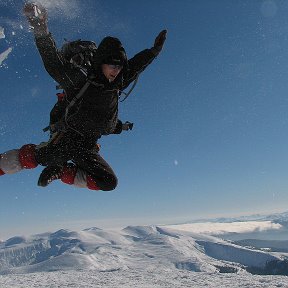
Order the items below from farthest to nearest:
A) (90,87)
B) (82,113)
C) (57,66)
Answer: (82,113), (90,87), (57,66)

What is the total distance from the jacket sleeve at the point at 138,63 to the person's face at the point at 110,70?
20.1 inches

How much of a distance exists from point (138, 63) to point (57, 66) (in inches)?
70.2

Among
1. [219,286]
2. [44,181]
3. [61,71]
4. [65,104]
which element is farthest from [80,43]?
[219,286]

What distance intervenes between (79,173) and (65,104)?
1.57m

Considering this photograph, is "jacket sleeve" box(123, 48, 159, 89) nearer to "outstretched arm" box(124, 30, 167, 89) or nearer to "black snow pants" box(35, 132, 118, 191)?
"outstretched arm" box(124, 30, 167, 89)

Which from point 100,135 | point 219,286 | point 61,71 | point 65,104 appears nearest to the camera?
point 61,71

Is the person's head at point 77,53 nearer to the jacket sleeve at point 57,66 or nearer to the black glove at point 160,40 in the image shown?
the jacket sleeve at point 57,66

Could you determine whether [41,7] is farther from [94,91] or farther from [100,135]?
[100,135]

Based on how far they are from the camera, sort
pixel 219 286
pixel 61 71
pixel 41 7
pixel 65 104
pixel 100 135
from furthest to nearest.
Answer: pixel 219 286, pixel 100 135, pixel 65 104, pixel 61 71, pixel 41 7

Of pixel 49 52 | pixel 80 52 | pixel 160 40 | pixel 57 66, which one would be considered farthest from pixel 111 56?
pixel 160 40

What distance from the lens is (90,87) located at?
20.7ft

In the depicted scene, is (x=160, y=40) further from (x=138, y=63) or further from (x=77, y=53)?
(x=77, y=53)

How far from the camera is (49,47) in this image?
5.58 meters

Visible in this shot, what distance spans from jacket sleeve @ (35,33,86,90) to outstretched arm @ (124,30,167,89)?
1.07 meters
